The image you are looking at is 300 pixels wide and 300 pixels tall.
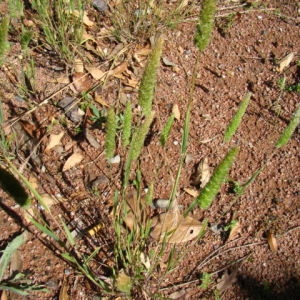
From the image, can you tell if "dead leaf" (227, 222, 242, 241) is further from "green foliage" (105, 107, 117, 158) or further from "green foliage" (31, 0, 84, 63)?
"green foliage" (31, 0, 84, 63)

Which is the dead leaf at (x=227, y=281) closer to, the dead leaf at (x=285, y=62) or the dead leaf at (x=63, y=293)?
the dead leaf at (x=63, y=293)

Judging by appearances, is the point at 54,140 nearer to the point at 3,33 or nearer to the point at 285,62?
the point at 3,33

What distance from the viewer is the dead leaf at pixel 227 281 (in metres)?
1.45

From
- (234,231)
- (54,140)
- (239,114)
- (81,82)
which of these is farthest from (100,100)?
(239,114)

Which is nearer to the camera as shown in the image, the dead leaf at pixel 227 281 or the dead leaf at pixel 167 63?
the dead leaf at pixel 227 281

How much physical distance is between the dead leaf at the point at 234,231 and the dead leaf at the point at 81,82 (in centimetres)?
88

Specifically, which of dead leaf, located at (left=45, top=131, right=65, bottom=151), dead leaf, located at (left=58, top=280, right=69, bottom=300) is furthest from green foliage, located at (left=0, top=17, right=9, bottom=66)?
dead leaf, located at (left=58, top=280, right=69, bottom=300)

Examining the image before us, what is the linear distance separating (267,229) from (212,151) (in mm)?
393

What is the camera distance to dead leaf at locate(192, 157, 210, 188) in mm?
1648

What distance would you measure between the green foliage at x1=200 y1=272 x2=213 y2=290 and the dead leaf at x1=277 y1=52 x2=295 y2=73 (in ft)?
3.74

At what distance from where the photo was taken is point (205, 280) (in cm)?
142

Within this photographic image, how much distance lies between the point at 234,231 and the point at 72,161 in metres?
0.69

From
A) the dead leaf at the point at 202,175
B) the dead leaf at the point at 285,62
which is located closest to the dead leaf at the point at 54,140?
the dead leaf at the point at 202,175

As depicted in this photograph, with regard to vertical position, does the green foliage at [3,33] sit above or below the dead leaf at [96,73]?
above
